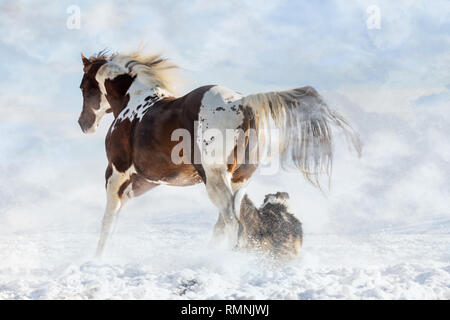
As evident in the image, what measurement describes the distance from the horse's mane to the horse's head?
0.96 feet

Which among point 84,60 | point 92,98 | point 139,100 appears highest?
point 84,60

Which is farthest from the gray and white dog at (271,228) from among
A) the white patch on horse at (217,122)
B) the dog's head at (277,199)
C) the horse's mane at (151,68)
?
the horse's mane at (151,68)

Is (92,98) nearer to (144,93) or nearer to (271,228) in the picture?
(144,93)

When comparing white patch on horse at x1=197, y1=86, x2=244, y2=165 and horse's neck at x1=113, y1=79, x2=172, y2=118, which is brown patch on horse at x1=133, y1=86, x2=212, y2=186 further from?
horse's neck at x1=113, y1=79, x2=172, y2=118

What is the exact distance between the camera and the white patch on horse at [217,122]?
377 centimetres

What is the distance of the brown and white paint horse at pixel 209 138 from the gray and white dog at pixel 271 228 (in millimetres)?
143

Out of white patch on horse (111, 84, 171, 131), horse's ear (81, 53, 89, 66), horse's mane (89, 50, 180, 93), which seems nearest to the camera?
white patch on horse (111, 84, 171, 131)

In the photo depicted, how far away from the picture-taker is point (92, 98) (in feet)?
17.7

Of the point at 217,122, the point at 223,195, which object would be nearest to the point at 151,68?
the point at 217,122

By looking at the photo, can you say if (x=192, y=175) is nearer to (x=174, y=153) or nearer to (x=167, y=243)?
(x=174, y=153)

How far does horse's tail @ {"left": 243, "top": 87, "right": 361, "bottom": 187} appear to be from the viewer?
3.72 metres

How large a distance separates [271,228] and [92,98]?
9.39 ft

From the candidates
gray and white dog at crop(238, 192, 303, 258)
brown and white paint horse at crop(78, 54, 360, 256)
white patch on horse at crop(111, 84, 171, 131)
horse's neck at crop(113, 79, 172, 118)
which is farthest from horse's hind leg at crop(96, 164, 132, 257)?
gray and white dog at crop(238, 192, 303, 258)
